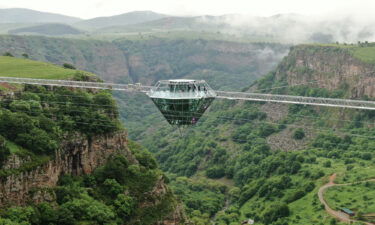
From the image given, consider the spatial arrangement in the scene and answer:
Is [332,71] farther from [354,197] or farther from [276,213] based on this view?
[276,213]

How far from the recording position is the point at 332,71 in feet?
573

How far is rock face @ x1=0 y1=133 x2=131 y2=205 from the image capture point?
213 ft

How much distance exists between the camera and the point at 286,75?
199875 mm

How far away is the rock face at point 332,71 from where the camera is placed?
157 meters

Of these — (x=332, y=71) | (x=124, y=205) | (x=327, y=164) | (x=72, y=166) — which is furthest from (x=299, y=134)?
(x=72, y=166)

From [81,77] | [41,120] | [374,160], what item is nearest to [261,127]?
[374,160]

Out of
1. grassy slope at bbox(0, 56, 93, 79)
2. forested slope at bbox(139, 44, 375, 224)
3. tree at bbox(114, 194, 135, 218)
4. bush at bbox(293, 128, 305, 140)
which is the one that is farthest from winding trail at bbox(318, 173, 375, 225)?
grassy slope at bbox(0, 56, 93, 79)

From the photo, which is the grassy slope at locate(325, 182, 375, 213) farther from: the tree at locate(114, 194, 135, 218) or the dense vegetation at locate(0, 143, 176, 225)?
the tree at locate(114, 194, 135, 218)

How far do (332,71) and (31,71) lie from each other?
4083 inches

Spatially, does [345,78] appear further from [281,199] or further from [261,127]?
[281,199]

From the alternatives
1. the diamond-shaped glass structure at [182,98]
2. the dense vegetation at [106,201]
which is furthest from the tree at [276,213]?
the diamond-shaped glass structure at [182,98]

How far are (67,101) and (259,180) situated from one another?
66287 millimetres

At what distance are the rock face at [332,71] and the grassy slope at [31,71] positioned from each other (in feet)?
290

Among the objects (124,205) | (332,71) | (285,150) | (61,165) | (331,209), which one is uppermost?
(332,71)
